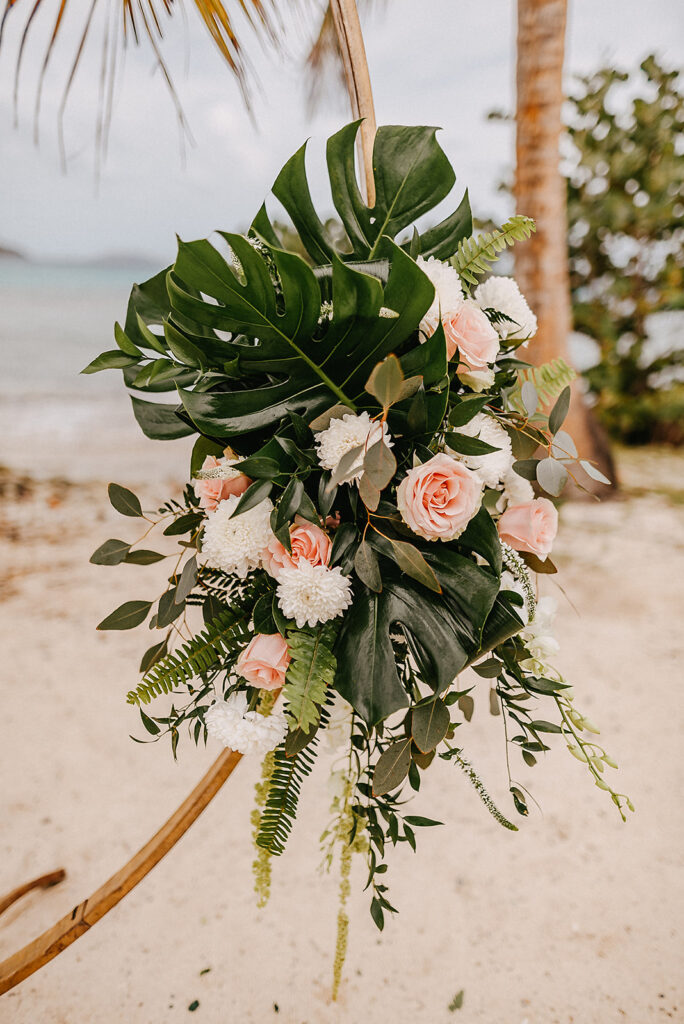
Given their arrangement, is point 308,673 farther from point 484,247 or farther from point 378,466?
point 484,247

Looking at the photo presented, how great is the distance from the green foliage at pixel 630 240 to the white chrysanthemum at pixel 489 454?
166 inches

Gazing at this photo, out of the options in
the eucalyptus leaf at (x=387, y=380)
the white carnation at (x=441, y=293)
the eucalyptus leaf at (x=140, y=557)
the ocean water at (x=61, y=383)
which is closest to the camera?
the eucalyptus leaf at (x=387, y=380)

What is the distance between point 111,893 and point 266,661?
42 cm

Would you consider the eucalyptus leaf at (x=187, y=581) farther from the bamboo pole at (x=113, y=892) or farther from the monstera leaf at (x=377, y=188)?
the monstera leaf at (x=377, y=188)

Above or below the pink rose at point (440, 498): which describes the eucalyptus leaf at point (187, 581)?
below

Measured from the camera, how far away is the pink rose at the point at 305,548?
1.92 feet

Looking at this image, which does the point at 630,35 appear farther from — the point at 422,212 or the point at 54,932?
the point at 54,932

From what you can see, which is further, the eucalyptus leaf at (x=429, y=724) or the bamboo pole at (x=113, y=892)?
the bamboo pole at (x=113, y=892)

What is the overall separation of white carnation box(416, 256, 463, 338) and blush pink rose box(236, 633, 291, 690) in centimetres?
33

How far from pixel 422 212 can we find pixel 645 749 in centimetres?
149

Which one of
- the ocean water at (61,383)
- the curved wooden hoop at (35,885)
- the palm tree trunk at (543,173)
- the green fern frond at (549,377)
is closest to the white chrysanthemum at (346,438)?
the green fern frond at (549,377)

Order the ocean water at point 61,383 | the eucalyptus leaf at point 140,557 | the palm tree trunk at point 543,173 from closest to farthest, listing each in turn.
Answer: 1. the eucalyptus leaf at point 140,557
2. the palm tree trunk at point 543,173
3. the ocean water at point 61,383

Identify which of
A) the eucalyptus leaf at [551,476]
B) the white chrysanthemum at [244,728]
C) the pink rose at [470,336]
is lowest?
the white chrysanthemum at [244,728]

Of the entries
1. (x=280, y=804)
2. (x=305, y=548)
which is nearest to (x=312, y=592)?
(x=305, y=548)
